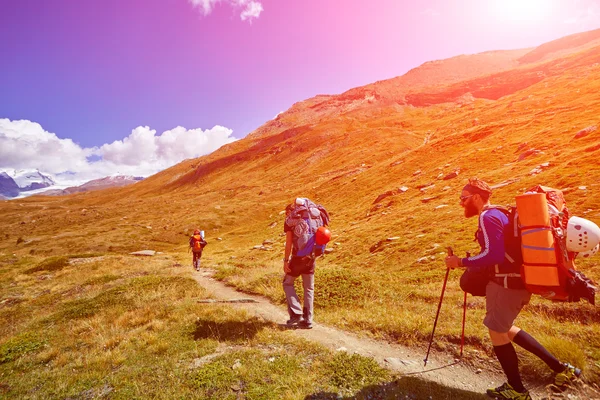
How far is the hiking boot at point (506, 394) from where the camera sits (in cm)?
465

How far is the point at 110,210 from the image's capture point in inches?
3570

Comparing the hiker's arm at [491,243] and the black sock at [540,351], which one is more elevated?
the hiker's arm at [491,243]

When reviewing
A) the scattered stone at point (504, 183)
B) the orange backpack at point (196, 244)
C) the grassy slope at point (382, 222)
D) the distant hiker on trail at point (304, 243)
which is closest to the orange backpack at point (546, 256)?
the grassy slope at point (382, 222)

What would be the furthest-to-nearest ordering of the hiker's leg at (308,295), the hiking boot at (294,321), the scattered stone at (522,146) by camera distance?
the scattered stone at (522,146)
the hiking boot at (294,321)
the hiker's leg at (308,295)

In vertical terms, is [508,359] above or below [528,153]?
below

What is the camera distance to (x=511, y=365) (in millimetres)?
4793

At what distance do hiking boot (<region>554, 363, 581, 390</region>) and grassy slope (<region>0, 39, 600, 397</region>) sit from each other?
46 cm

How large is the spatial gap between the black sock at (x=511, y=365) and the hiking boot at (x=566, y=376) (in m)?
0.67

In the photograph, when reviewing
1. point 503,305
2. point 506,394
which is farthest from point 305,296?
point 503,305

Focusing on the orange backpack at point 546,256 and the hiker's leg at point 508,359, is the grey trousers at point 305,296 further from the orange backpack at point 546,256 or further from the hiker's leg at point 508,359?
the orange backpack at point 546,256

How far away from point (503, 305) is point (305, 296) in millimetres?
5064

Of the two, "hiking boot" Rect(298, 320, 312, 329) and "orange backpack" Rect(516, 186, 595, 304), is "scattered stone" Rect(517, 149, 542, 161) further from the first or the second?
"orange backpack" Rect(516, 186, 595, 304)

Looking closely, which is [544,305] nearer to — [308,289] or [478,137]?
[308,289]

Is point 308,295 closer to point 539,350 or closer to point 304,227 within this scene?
point 304,227
